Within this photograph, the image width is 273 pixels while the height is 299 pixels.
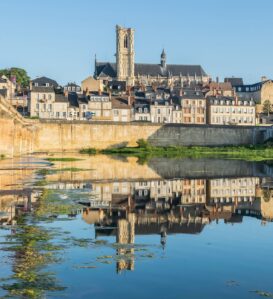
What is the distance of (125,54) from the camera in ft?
499

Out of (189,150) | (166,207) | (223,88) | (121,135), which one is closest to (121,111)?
(121,135)

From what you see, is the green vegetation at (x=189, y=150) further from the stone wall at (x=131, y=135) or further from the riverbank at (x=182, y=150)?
the stone wall at (x=131, y=135)

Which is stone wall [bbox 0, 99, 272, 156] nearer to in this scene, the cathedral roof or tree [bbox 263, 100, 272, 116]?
tree [bbox 263, 100, 272, 116]

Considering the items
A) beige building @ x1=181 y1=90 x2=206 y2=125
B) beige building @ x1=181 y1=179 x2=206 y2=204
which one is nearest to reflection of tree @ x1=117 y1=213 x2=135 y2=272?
beige building @ x1=181 y1=179 x2=206 y2=204

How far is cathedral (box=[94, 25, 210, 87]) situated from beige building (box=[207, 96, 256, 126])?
37915 mm

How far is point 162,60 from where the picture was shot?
157 meters

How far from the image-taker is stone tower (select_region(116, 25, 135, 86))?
149 m

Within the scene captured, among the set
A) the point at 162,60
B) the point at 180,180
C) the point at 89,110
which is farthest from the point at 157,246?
the point at 162,60

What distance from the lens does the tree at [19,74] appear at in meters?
128

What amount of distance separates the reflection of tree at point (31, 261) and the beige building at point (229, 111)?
93758mm

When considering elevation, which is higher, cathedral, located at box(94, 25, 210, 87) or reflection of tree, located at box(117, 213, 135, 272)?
cathedral, located at box(94, 25, 210, 87)

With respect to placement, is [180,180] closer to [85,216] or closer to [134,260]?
[85,216]

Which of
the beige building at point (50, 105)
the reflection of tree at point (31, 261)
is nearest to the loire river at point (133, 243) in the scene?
the reflection of tree at point (31, 261)

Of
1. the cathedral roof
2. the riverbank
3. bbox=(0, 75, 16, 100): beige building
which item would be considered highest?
the cathedral roof
